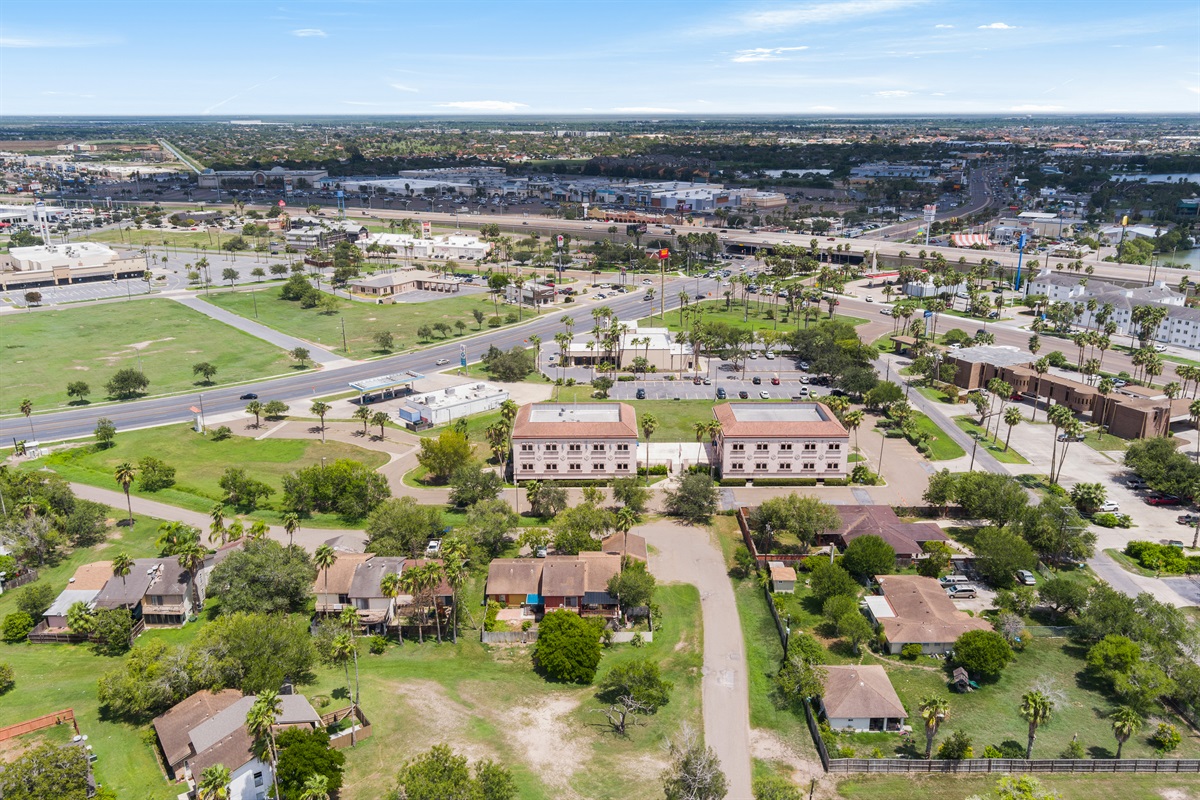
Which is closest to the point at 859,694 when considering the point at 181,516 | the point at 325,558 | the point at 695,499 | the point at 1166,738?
the point at 1166,738

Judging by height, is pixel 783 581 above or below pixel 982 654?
below

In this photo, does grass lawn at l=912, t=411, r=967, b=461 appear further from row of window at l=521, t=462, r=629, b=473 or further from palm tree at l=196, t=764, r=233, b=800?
palm tree at l=196, t=764, r=233, b=800

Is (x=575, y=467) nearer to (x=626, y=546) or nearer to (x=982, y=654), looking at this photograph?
(x=626, y=546)

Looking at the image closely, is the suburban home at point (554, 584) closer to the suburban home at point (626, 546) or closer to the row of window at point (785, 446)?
the suburban home at point (626, 546)

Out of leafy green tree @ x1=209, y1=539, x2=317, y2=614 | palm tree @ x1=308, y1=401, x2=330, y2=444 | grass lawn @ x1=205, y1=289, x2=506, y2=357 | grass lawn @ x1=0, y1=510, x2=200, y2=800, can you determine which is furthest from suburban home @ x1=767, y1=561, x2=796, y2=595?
grass lawn @ x1=205, y1=289, x2=506, y2=357

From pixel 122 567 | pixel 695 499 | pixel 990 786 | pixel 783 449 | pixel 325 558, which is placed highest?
pixel 325 558

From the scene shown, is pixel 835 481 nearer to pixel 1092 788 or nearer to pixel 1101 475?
pixel 1101 475

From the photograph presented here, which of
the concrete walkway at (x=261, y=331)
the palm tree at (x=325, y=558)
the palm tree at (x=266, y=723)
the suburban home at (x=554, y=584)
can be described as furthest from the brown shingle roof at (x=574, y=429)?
the concrete walkway at (x=261, y=331)
